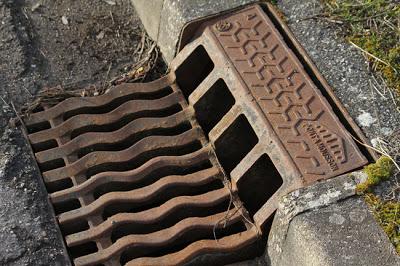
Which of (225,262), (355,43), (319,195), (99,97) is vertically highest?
(99,97)

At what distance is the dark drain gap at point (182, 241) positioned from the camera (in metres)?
2.77

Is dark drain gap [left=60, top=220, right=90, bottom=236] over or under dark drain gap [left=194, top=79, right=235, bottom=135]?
under

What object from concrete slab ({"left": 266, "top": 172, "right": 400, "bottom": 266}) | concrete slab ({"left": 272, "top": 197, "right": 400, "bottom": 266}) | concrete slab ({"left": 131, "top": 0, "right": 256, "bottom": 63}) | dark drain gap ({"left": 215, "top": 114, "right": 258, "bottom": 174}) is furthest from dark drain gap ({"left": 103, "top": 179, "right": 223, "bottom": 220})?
concrete slab ({"left": 131, "top": 0, "right": 256, "bottom": 63})

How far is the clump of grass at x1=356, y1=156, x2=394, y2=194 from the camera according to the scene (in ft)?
8.46

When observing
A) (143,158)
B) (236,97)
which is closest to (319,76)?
(236,97)

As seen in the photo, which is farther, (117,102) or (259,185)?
(117,102)

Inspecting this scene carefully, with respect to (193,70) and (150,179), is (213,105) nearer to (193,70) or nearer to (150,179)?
(193,70)

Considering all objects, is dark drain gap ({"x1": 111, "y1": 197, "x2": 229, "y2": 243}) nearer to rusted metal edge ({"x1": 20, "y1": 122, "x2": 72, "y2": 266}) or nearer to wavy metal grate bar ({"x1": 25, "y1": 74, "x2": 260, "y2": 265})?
wavy metal grate bar ({"x1": 25, "y1": 74, "x2": 260, "y2": 265})

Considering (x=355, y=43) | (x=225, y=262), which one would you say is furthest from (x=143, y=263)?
(x=355, y=43)

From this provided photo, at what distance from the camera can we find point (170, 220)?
2879 mm

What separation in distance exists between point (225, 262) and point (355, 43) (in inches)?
45.3

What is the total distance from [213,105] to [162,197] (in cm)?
54

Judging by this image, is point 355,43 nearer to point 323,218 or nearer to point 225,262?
point 323,218

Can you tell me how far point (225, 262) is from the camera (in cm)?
281
